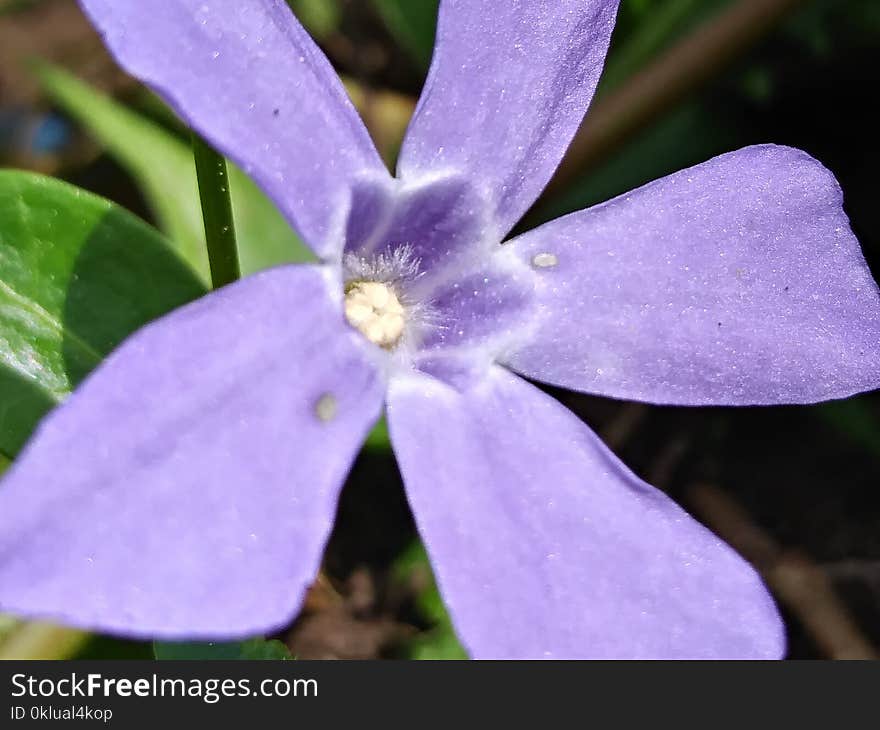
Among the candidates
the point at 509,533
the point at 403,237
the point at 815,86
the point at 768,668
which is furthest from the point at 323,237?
the point at 815,86

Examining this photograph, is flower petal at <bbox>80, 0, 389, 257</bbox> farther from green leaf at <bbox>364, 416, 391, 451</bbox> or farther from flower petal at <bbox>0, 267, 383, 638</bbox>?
green leaf at <bbox>364, 416, 391, 451</bbox>

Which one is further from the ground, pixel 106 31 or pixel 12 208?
pixel 106 31

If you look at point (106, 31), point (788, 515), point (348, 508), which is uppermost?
point (106, 31)

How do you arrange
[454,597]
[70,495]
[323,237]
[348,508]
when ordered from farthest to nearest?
1. [348,508]
2. [323,237]
3. [454,597]
4. [70,495]

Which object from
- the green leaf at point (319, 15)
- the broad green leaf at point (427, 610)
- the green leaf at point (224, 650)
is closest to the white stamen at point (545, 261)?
the green leaf at point (224, 650)

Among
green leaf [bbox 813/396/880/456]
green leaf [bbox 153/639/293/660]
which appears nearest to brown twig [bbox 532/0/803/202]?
green leaf [bbox 813/396/880/456]

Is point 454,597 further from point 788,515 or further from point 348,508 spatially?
point 788,515

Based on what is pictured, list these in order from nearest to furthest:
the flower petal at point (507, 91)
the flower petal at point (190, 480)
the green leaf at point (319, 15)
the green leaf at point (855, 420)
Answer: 1. the flower petal at point (190, 480)
2. the flower petal at point (507, 91)
3. the green leaf at point (855, 420)
4. the green leaf at point (319, 15)

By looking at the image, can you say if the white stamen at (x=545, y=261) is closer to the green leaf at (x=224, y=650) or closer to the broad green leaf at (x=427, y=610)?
the green leaf at (x=224, y=650)
